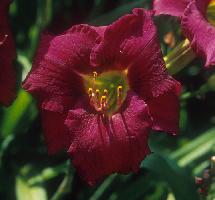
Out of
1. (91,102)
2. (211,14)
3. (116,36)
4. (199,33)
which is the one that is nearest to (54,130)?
(91,102)

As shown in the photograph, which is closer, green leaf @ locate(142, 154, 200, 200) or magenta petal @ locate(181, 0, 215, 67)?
magenta petal @ locate(181, 0, 215, 67)

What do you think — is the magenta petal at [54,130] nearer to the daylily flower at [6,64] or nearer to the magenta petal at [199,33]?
the daylily flower at [6,64]

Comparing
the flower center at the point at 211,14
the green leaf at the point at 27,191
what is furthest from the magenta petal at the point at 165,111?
the green leaf at the point at 27,191

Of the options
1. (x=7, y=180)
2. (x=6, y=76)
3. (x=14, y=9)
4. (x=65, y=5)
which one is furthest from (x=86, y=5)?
(x=6, y=76)

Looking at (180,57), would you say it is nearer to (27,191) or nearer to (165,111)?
(165,111)

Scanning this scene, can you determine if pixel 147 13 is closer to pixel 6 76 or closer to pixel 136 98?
pixel 136 98

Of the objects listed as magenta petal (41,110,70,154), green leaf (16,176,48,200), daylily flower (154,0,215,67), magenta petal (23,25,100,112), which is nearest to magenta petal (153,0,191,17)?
daylily flower (154,0,215,67)

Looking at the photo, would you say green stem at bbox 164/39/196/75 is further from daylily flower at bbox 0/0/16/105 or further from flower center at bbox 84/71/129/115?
daylily flower at bbox 0/0/16/105
